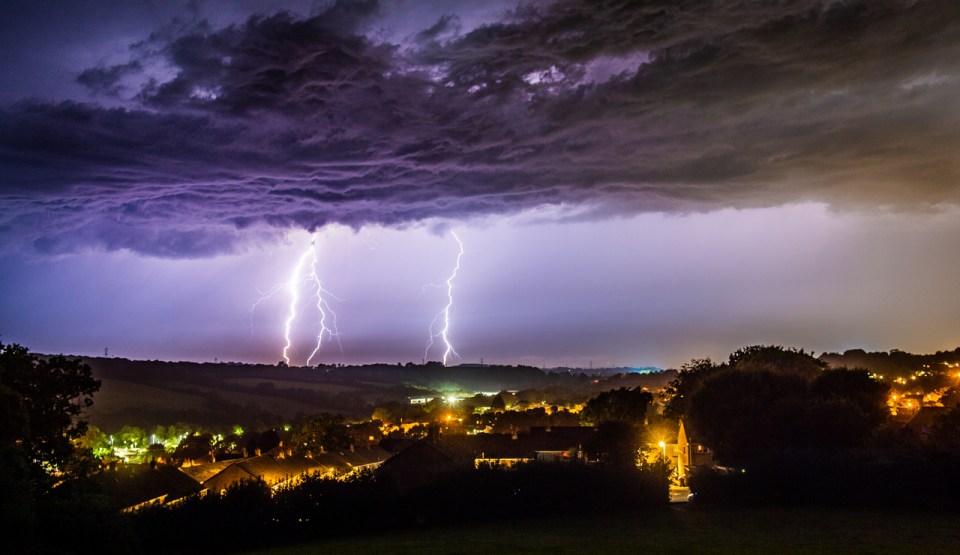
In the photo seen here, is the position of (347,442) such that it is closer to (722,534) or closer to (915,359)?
(722,534)

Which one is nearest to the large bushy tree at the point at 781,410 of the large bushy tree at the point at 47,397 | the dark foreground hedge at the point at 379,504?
the dark foreground hedge at the point at 379,504

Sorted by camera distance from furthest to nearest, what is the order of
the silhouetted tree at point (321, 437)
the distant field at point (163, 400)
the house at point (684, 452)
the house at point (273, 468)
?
1. the distant field at point (163, 400)
2. the silhouetted tree at point (321, 437)
3. the house at point (684, 452)
4. the house at point (273, 468)

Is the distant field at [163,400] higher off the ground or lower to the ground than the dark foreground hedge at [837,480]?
lower

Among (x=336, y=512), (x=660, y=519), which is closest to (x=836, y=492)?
A: (x=660, y=519)

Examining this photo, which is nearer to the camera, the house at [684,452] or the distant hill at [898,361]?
the house at [684,452]

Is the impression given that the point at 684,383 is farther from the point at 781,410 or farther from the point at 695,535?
the point at 695,535

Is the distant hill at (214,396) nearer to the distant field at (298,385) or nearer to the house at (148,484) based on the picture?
the distant field at (298,385)

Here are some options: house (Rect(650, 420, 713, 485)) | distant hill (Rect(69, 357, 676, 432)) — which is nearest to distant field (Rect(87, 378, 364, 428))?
distant hill (Rect(69, 357, 676, 432))

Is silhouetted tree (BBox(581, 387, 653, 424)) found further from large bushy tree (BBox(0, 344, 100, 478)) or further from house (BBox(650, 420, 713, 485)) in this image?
large bushy tree (BBox(0, 344, 100, 478))
